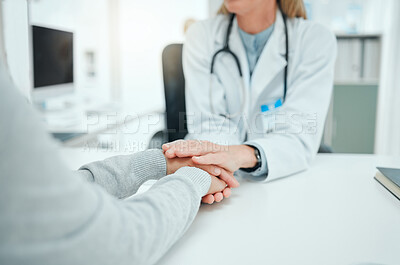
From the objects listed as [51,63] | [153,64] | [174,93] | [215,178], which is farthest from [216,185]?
[153,64]

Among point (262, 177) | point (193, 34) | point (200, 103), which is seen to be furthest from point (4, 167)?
point (193, 34)

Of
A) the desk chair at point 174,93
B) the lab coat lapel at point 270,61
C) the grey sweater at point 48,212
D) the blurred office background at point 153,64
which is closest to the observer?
the grey sweater at point 48,212

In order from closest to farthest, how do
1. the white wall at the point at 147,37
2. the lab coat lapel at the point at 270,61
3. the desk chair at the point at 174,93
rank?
the lab coat lapel at the point at 270,61 → the desk chair at the point at 174,93 → the white wall at the point at 147,37

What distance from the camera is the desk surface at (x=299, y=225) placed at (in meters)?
0.49

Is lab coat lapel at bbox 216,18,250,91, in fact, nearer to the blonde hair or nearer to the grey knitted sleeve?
the blonde hair

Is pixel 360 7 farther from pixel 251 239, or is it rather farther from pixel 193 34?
pixel 251 239

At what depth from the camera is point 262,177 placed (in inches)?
32.2

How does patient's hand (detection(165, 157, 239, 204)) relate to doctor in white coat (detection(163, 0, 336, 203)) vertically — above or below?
below

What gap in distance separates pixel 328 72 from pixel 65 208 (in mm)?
884

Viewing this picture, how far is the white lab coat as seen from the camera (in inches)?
36.8

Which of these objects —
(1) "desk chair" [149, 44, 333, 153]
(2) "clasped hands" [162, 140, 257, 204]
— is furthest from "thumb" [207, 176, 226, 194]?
(1) "desk chair" [149, 44, 333, 153]

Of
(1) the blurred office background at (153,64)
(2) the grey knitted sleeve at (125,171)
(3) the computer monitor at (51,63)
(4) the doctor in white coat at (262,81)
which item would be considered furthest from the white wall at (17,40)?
(3) the computer monitor at (51,63)

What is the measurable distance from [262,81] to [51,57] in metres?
1.35

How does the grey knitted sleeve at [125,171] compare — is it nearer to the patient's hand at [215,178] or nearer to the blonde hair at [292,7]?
the patient's hand at [215,178]
